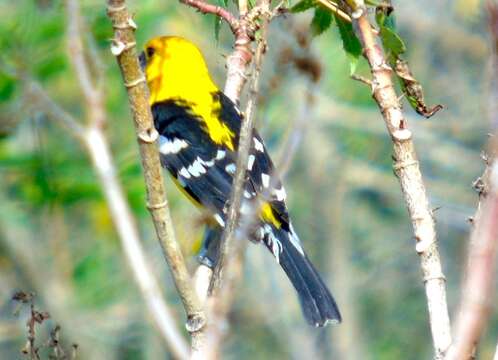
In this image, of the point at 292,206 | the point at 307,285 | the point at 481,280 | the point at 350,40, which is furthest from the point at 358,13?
the point at 292,206

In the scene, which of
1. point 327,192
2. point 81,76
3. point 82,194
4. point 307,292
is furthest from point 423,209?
point 327,192

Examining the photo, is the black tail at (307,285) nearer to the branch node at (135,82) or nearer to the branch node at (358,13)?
the branch node at (358,13)

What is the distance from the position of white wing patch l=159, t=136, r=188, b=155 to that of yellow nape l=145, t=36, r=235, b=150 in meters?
0.14

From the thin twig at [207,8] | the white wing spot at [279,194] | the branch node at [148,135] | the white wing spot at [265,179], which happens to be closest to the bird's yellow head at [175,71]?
the white wing spot at [265,179]

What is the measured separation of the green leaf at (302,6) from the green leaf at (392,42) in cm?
32

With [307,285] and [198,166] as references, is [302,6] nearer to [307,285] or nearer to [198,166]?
[307,285]

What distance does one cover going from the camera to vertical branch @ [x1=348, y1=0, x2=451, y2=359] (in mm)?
2646

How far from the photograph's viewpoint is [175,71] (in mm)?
5750

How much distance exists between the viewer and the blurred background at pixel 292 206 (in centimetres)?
730

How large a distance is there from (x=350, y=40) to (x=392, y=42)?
0.31 meters

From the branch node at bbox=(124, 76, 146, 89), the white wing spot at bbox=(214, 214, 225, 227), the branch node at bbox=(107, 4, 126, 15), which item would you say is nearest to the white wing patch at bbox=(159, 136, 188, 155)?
the white wing spot at bbox=(214, 214, 225, 227)

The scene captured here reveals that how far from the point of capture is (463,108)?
33.2ft

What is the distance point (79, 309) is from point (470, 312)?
21.8 feet

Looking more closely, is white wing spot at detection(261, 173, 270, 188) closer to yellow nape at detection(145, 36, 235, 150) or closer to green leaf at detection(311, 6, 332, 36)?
yellow nape at detection(145, 36, 235, 150)
